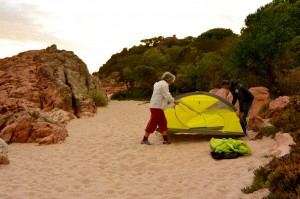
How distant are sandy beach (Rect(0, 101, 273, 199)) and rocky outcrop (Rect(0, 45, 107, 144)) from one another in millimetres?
613

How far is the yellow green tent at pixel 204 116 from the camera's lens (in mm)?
9398

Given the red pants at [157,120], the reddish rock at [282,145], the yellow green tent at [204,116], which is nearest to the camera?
the reddish rock at [282,145]

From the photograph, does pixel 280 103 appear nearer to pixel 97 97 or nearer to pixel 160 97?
pixel 160 97

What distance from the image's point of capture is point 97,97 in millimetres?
19625

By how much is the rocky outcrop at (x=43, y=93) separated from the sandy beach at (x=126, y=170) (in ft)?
2.01

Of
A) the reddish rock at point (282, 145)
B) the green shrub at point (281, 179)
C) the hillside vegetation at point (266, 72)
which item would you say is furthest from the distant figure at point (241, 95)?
the green shrub at point (281, 179)

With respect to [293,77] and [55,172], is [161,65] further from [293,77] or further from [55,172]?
[55,172]

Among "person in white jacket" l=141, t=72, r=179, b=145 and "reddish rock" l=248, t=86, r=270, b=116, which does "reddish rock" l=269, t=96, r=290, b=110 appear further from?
"person in white jacket" l=141, t=72, r=179, b=145

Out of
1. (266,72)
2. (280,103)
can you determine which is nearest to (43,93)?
(266,72)

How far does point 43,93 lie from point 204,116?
9.10 meters

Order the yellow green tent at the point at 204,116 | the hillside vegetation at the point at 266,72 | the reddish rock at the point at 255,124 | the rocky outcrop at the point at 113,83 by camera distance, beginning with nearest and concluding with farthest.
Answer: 1. the hillside vegetation at the point at 266,72
2. the yellow green tent at the point at 204,116
3. the reddish rock at the point at 255,124
4. the rocky outcrop at the point at 113,83

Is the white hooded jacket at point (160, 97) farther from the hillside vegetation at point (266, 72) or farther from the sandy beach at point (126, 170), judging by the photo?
the hillside vegetation at point (266, 72)

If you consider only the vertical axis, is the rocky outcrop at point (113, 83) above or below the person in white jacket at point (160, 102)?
above

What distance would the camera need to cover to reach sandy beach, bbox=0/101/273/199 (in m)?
5.83
